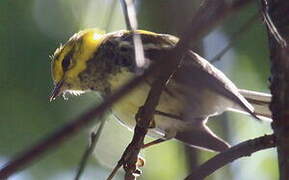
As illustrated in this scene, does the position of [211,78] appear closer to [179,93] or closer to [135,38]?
[179,93]

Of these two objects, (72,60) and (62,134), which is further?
(72,60)

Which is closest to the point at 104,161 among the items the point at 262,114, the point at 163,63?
the point at 262,114

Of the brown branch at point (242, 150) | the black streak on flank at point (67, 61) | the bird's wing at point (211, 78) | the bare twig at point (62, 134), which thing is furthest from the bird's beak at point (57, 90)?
the bare twig at point (62, 134)

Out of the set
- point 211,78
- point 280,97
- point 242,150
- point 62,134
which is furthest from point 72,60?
point 62,134

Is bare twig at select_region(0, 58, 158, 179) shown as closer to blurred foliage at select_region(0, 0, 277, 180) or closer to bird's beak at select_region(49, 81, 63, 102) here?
blurred foliage at select_region(0, 0, 277, 180)

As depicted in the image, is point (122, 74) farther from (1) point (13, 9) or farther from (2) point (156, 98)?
(2) point (156, 98)

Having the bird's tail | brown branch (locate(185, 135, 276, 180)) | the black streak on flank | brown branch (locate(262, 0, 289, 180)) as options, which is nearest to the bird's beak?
the black streak on flank

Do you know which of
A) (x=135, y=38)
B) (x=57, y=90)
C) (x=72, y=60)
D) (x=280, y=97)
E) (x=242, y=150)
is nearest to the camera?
(x=135, y=38)
